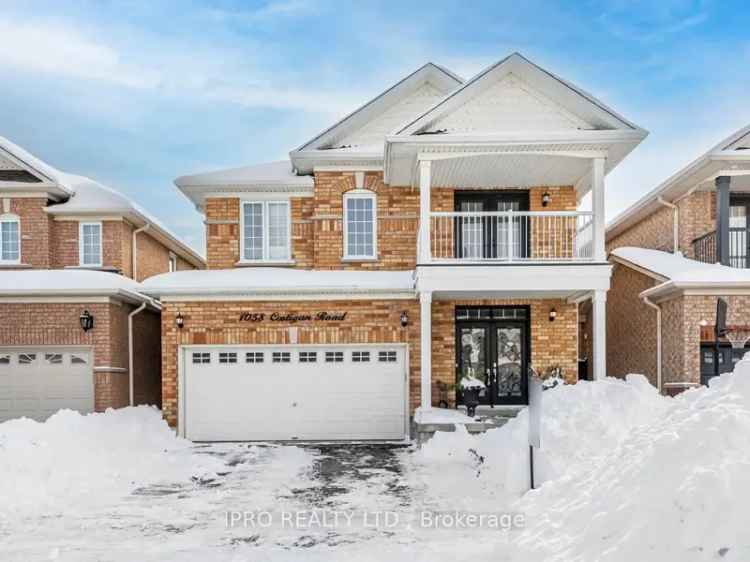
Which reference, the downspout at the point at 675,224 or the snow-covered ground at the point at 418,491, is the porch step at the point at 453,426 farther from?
the downspout at the point at 675,224

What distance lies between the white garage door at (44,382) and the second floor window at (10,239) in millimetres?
2846

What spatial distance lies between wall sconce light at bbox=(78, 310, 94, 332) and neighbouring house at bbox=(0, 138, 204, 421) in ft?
0.08

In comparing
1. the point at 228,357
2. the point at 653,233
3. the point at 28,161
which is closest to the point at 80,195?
the point at 28,161

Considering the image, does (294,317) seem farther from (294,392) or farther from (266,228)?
(266,228)

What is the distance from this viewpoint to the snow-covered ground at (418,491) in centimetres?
423

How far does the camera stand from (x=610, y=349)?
17.4 meters

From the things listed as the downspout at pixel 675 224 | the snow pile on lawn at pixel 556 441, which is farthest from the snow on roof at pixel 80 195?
the downspout at pixel 675 224

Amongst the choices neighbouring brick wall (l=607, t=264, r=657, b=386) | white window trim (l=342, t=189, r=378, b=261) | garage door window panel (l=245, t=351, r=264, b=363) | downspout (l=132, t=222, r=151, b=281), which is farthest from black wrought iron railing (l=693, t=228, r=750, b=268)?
downspout (l=132, t=222, r=151, b=281)

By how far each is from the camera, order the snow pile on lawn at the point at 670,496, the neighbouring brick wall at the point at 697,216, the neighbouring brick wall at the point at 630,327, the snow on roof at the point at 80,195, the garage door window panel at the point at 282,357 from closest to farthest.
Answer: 1. the snow pile on lawn at the point at 670,496
2. the garage door window panel at the point at 282,357
3. the neighbouring brick wall at the point at 630,327
4. the neighbouring brick wall at the point at 697,216
5. the snow on roof at the point at 80,195

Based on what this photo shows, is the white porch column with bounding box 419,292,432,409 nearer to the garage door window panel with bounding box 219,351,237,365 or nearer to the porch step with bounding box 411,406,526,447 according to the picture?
the porch step with bounding box 411,406,526,447

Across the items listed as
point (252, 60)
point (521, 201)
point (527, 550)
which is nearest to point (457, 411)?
point (521, 201)

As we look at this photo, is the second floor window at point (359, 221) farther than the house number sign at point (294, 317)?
Yes

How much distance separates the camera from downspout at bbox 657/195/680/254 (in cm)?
1529

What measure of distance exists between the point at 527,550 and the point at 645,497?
3.68 feet
